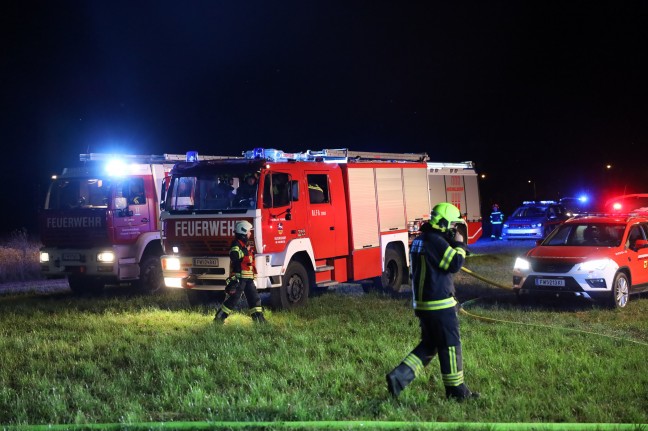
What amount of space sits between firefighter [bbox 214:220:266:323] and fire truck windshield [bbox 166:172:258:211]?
0.83 metres

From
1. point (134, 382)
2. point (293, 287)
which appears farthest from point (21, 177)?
point (134, 382)

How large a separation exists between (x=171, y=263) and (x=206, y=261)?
2.30ft

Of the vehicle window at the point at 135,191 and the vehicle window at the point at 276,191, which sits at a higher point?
the vehicle window at the point at 135,191

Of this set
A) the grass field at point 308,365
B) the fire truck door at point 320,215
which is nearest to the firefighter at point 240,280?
the grass field at point 308,365

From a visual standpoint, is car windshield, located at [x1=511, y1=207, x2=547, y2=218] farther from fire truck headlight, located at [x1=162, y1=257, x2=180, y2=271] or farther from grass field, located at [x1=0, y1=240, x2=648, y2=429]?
fire truck headlight, located at [x1=162, y1=257, x2=180, y2=271]

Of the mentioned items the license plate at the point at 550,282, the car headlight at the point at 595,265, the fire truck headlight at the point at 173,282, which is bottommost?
the license plate at the point at 550,282

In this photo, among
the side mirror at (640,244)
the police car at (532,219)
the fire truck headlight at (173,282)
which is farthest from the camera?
the police car at (532,219)

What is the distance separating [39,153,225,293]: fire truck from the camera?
13883 millimetres

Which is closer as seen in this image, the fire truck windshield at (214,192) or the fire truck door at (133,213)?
the fire truck windshield at (214,192)

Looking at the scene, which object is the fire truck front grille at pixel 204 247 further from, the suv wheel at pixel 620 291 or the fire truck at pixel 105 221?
the suv wheel at pixel 620 291

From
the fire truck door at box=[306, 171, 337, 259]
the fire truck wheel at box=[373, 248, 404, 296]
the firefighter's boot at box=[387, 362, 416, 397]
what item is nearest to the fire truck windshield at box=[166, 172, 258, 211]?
the fire truck door at box=[306, 171, 337, 259]

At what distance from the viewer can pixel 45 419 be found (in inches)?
241

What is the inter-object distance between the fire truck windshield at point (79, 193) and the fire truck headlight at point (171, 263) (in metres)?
2.45

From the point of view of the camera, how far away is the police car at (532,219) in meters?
29.2
